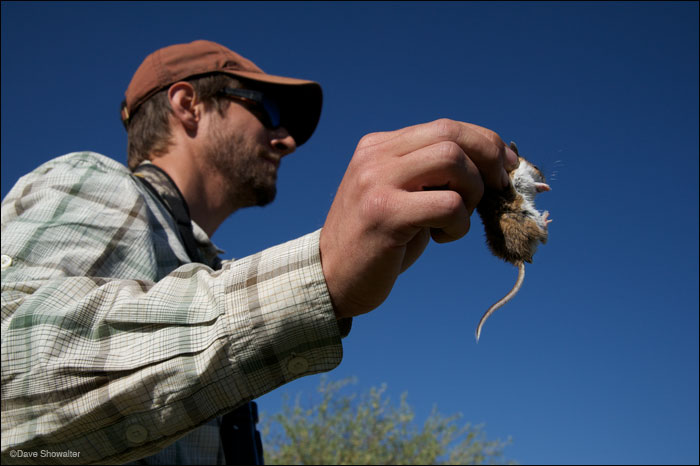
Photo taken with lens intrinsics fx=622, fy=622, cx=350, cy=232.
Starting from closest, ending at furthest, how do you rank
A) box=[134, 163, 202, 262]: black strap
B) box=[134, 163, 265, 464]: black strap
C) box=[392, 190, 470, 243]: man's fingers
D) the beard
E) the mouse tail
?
box=[392, 190, 470, 243]: man's fingers → the mouse tail → box=[134, 163, 265, 464]: black strap → box=[134, 163, 202, 262]: black strap → the beard

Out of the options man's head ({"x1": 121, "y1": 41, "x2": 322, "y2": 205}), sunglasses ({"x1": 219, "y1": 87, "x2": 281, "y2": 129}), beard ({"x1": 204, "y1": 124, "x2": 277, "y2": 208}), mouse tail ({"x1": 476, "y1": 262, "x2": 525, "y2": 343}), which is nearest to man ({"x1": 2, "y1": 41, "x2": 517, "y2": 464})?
mouse tail ({"x1": 476, "y1": 262, "x2": 525, "y2": 343})

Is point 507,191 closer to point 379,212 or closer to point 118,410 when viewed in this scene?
point 379,212

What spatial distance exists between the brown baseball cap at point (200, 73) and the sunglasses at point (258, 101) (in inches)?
1.9

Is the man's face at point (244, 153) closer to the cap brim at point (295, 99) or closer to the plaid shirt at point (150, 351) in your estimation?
the cap brim at point (295, 99)

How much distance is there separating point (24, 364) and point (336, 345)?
2.59ft

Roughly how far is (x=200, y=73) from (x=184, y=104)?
253mm

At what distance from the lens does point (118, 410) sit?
1.57 meters

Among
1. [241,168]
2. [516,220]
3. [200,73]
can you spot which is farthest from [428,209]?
[200,73]

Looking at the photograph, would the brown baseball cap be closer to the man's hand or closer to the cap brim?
the cap brim

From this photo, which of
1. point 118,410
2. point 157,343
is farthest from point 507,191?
point 118,410

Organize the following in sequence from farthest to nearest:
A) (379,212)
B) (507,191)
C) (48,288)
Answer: (507,191) → (48,288) → (379,212)

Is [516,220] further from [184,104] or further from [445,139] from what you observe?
[184,104]

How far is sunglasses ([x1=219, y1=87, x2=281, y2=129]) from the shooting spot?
14.0 ft

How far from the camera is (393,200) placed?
1467mm
